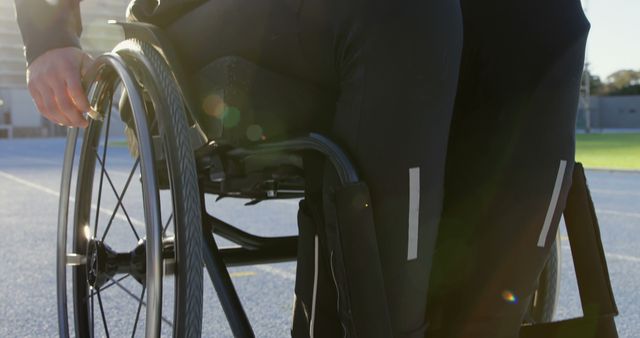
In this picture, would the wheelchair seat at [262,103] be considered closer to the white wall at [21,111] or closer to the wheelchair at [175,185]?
the wheelchair at [175,185]

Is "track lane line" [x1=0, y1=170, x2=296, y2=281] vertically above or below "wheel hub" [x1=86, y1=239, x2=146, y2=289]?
below

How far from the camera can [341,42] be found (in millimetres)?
1143

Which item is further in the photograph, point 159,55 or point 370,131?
point 159,55

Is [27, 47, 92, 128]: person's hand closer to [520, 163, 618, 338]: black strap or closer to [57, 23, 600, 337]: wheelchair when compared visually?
[57, 23, 600, 337]: wheelchair

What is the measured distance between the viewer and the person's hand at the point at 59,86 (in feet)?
4.74

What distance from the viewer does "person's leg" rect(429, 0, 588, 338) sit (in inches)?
49.9

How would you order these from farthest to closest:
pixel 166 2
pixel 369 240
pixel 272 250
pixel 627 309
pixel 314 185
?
pixel 627 309 < pixel 272 250 < pixel 166 2 < pixel 314 185 < pixel 369 240

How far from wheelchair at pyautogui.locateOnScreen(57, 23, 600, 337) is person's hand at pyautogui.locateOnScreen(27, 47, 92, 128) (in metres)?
0.06

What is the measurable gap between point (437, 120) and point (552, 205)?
0.29 meters

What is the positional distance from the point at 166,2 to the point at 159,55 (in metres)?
0.10

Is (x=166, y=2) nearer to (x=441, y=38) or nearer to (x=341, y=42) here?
(x=341, y=42)

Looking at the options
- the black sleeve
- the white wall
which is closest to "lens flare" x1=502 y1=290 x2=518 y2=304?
the black sleeve

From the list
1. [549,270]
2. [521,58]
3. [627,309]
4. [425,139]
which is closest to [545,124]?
[521,58]

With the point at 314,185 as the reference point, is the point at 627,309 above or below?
below
